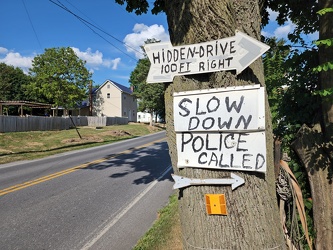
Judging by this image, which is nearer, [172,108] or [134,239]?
[172,108]

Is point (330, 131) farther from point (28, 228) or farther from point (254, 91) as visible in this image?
point (28, 228)

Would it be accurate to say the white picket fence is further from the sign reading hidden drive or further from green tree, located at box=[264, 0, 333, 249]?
the sign reading hidden drive

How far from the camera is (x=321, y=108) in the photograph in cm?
332

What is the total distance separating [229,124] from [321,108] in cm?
204

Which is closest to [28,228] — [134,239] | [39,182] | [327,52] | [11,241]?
[11,241]

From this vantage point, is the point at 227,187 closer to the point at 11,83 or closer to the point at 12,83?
the point at 11,83

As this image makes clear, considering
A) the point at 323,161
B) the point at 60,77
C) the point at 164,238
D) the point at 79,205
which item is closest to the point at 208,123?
the point at 323,161

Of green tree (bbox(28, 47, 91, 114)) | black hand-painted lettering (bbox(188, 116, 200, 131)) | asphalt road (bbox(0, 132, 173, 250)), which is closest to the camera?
black hand-painted lettering (bbox(188, 116, 200, 131))

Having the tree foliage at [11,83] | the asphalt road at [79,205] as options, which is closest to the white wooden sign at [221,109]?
the asphalt road at [79,205]

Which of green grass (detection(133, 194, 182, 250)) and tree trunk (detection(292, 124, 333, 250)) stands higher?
tree trunk (detection(292, 124, 333, 250))

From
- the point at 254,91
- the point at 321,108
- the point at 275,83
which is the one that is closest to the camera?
the point at 254,91

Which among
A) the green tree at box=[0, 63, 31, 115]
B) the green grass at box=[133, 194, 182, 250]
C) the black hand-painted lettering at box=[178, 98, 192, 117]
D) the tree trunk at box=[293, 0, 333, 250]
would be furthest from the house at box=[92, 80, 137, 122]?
the black hand-painted lettering at box=[178, 98, 192, 117]

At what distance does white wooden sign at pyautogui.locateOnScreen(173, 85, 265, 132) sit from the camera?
5.82 feet

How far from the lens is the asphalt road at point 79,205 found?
467 cm
